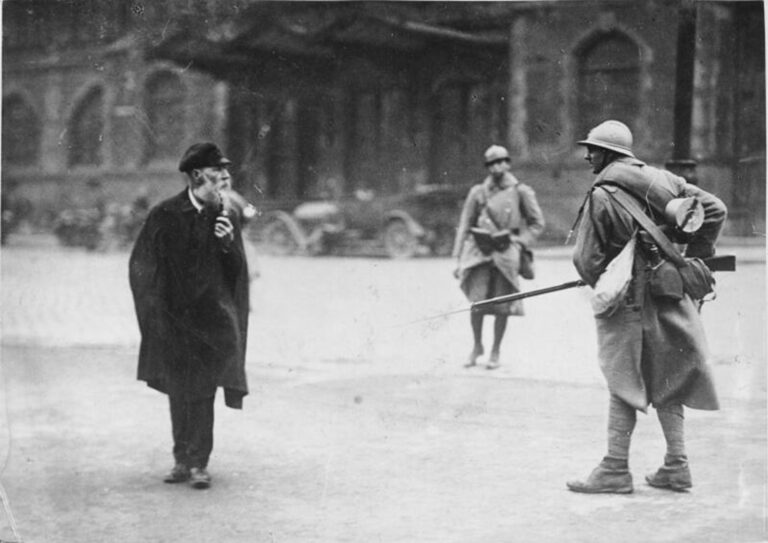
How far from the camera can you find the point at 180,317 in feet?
15.6

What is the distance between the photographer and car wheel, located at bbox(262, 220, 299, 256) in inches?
504

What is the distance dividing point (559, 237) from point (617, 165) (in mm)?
7029

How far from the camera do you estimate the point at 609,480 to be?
4422mm

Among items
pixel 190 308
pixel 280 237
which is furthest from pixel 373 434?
pixel 280 237

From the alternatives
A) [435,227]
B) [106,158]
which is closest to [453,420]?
[106,158]

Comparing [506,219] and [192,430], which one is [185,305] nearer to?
[192,430]

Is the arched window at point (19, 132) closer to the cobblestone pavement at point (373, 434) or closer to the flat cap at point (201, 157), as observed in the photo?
the cobblestone pavement at point (373, 434)

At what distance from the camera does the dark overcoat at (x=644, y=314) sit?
4.34 meters

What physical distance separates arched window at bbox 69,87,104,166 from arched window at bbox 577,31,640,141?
3984 millimetres

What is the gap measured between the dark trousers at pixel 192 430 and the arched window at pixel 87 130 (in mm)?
3017

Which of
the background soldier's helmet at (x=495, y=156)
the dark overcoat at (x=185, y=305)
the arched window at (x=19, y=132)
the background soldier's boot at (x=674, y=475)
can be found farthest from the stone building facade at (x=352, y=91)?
the background soldier's boot at (x=674, y=475)

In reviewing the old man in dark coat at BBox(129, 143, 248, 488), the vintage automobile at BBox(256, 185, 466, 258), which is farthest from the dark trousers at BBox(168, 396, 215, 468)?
the vintage automobile at BBox(256, 185, 466, 258)

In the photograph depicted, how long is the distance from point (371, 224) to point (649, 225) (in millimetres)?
9774

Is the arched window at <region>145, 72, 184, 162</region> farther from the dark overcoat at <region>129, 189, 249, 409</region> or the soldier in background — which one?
the dark overcoat at <region>129, 189, 249, 409</region>
